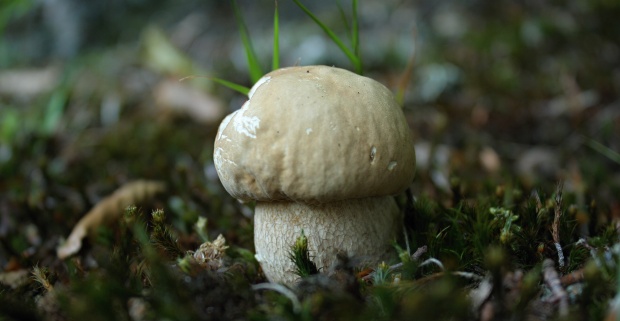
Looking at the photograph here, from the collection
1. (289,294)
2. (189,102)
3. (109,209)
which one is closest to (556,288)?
(289,294)

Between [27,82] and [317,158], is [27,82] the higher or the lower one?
the lower one

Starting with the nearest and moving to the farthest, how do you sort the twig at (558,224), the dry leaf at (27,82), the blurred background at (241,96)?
1. the twig at (558,224)
2. the blurred background at (241,96)
3. the dry leaf at (27,82)

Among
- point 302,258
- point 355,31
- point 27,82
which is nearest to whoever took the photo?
point 302,258

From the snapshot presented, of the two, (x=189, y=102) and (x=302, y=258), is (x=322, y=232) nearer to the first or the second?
(x=302, y=258)

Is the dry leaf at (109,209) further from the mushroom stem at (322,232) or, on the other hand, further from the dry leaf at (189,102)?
the dry leaf at (189,102)

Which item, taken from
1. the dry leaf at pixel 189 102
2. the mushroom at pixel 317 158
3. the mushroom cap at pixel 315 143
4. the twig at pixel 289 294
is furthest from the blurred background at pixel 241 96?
the twig at pixel 289 294

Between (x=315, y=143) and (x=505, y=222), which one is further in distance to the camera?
(x=505, y=222)
